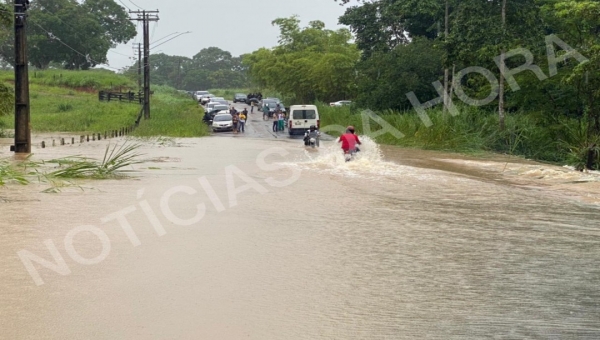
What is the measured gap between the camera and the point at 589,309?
9.15 metres

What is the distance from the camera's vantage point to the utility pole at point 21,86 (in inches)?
1094

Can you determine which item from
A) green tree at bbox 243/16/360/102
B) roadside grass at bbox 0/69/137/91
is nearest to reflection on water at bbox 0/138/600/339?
green tree at bbox 243/16/360/102

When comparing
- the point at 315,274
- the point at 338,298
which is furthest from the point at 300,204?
the point at 338,298

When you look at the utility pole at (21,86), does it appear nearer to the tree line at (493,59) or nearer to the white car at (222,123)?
the tree line at (493,59)

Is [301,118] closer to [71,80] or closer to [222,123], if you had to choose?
[222,123]

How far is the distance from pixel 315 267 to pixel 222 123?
4255cm

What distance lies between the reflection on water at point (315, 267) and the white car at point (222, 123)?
32.7 metres

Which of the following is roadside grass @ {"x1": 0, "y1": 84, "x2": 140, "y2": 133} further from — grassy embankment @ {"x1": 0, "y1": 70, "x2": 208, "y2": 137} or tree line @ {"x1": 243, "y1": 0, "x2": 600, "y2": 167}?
tree line @ {"x1": 243, "y1": 0, "x2": 600, "y2": 167}

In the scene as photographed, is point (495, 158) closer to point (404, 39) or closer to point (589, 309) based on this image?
point (589, 309)

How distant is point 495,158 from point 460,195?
11.5 m

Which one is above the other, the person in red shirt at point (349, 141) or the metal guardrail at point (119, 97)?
the metal guardrail at point (119, 97)

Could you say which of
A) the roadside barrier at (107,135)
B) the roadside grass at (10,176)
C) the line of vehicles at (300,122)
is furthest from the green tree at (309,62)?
the roadside grass at (10,176)

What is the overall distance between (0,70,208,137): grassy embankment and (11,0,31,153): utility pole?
1677 cm

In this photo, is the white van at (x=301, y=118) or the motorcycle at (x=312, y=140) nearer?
the motorcycle at (x=312, y=140)
